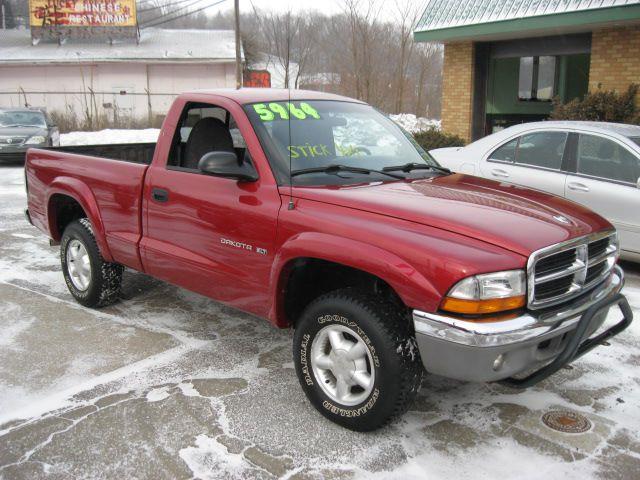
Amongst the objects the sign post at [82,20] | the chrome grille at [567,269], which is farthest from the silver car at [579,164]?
the sign post at [82,20]

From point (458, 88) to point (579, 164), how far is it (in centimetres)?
904

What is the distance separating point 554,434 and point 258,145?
2.37m

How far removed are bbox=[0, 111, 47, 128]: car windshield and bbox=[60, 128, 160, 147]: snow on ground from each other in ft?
14.3

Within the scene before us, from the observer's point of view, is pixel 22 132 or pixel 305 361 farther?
pixel 22 132

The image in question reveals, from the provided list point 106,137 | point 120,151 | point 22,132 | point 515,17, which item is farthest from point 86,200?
point 106,137

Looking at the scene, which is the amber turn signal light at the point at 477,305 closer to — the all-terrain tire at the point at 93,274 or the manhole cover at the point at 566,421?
the manhole cover at the point at 566,421

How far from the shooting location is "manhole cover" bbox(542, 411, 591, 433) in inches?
132

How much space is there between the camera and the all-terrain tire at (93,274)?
5145 millimetres

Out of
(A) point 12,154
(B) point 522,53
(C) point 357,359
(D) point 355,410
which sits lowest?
(D) point 355,410

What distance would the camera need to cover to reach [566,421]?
346cm

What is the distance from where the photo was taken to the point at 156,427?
3.39 m

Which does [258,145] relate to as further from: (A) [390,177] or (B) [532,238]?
(B) [532,238]

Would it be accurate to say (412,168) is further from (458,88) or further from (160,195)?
(458,88)

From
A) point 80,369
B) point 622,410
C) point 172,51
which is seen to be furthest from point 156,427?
point 172,51
